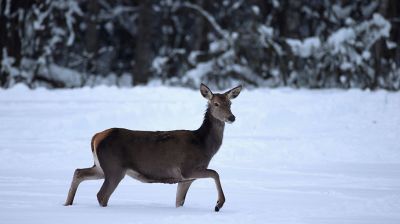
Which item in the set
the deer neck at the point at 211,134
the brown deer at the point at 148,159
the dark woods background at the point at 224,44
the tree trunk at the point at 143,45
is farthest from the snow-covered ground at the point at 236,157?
the tree trunk at the point at 143,45

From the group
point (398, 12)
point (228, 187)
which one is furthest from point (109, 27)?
point (228, 187)

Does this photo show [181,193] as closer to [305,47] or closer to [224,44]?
[224,44]

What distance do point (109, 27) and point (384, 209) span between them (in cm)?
2381

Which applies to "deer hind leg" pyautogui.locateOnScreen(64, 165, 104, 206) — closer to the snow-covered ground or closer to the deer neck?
the snow-covered ground

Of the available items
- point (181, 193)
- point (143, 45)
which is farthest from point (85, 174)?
point (143, 45)

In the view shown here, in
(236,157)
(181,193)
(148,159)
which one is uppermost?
(148,159)

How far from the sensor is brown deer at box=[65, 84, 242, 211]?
8.91 meters

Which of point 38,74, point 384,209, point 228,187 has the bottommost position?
point 38,74

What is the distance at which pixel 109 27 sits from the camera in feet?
104

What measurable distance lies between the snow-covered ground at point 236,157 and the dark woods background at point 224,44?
22.0ft

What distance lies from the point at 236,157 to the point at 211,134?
439 centimetres

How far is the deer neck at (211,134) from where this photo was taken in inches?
367

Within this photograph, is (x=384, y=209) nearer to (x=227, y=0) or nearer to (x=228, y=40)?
(x=228, y=40)

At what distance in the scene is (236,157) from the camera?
1381 cm
